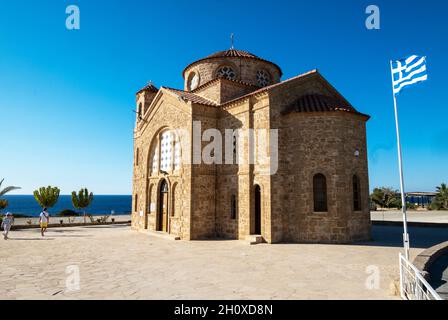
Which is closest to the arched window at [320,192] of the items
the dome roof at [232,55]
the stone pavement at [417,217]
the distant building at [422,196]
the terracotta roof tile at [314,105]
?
the terracotta roof tile at [314,105]

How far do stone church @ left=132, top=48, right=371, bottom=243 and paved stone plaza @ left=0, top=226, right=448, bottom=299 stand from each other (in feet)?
4.36

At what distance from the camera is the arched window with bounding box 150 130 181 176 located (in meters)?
16.2

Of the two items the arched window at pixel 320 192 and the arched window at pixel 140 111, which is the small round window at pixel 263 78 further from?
the arched window at pixel 320 192

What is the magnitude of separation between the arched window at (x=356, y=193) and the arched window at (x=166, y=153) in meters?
8.76

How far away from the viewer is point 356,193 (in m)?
13.7

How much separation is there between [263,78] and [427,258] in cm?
1454

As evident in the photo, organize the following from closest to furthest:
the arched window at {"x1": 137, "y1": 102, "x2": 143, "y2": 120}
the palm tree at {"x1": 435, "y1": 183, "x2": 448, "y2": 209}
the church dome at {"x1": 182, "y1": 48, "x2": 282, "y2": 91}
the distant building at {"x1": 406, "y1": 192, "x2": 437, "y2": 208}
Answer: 1. the church dome at {"x1": 182, "y1": 48, "x2": 282, "y2": 91}
2. the arched window at {"x1": 137, "y1": 102, "x2": 143, "y2": 120}
3. the palm tree at {"x1": 435, "y1": 183, "x2": 448, "y2": 209}
4. the distant building at {"x1": 406, "y1": 192, "x2": 437, "y2": 208}

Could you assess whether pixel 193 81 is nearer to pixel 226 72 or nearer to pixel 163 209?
pixel 226 72

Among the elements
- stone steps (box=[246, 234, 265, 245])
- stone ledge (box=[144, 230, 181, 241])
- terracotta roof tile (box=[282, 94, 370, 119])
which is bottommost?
stone ledge (box=[144, 230, 181, 241])

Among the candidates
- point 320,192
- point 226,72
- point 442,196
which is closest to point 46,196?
point 226,72

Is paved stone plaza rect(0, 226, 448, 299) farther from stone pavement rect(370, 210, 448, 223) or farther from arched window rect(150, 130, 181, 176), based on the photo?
stone pavement rect(370, 210, 448, 223)

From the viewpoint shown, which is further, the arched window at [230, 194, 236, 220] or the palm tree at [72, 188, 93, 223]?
the palm tree at [72, 188, 93, 223]

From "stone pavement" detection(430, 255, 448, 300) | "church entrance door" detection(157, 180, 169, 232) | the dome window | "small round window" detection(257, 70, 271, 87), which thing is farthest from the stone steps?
the dome window
